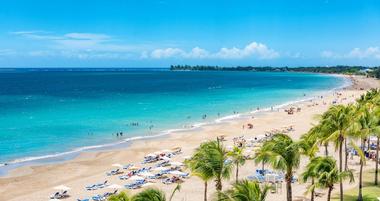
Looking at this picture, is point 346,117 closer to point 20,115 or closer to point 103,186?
point 103,186

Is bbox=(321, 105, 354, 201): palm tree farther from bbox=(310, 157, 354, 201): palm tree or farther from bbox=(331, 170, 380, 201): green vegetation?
bbox=(310, 157, 354, 201): palm tree

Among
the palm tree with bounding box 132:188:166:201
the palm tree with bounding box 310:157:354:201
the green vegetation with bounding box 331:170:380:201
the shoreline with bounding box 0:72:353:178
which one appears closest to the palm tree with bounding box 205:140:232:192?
the palm tree with bounding box 310:157:354:201

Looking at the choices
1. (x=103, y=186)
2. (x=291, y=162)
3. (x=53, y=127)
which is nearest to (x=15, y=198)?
(x=103, y=186)

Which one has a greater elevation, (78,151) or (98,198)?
(98,198)

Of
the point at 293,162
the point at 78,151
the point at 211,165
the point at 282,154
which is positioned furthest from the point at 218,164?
the point at 78,151

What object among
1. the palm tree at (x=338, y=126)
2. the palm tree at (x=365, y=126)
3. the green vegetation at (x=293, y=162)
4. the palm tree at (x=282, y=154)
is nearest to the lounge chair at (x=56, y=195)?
the green vegetation at (x=293, y=162)

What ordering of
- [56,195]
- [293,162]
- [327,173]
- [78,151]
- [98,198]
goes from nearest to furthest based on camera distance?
[327,173] → [293,162] → [98,198] → [56,195] → [78,151]

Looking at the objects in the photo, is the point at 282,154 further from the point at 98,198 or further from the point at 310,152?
the point at 98,198

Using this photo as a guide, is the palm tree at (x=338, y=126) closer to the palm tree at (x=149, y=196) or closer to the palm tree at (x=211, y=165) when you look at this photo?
the palm tree at (x=211, y=165)
